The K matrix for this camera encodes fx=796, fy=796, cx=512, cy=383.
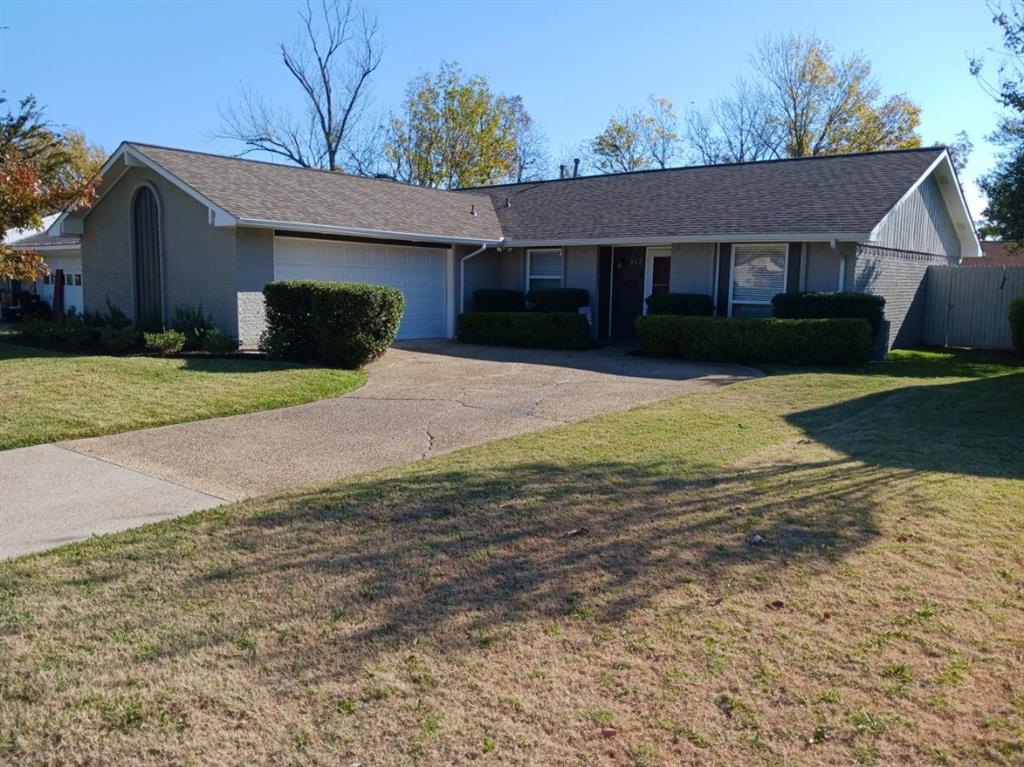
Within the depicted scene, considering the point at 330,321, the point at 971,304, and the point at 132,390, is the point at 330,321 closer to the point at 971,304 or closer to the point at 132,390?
the point at 132,390

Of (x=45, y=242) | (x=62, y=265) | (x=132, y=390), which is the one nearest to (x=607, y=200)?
(x=132, y=390)

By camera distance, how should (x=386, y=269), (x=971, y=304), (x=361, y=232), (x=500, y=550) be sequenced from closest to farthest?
(x=500, y=550) → (x=361, y=232) → (x=386, y=269) → (x=971, y=304)

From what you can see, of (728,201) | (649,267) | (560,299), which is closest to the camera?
(728,201)

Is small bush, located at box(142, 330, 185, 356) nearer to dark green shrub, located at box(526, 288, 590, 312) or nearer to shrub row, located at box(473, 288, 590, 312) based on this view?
shrub row, located at box(473, 288, 590, 312)

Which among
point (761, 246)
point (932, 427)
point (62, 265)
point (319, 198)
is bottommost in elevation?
point (932, 427)

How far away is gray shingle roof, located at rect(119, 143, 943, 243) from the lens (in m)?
16.2

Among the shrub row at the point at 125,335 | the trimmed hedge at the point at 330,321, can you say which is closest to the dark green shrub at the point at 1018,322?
the trimmed hedge at the point at 330,321

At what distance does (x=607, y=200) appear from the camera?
21.5 metres

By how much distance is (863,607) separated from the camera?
14.0 ft

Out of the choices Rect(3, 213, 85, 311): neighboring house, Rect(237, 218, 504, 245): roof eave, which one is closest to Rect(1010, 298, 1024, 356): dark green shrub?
Rect(237, 218, 504, 245): roof eave

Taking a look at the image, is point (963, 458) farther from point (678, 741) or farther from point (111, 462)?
point (111, 462)

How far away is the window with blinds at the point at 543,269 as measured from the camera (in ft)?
68.6

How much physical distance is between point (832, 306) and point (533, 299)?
715 centimetres

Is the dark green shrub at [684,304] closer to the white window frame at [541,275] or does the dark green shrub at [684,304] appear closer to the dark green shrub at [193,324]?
the white window frame at [541,275]
